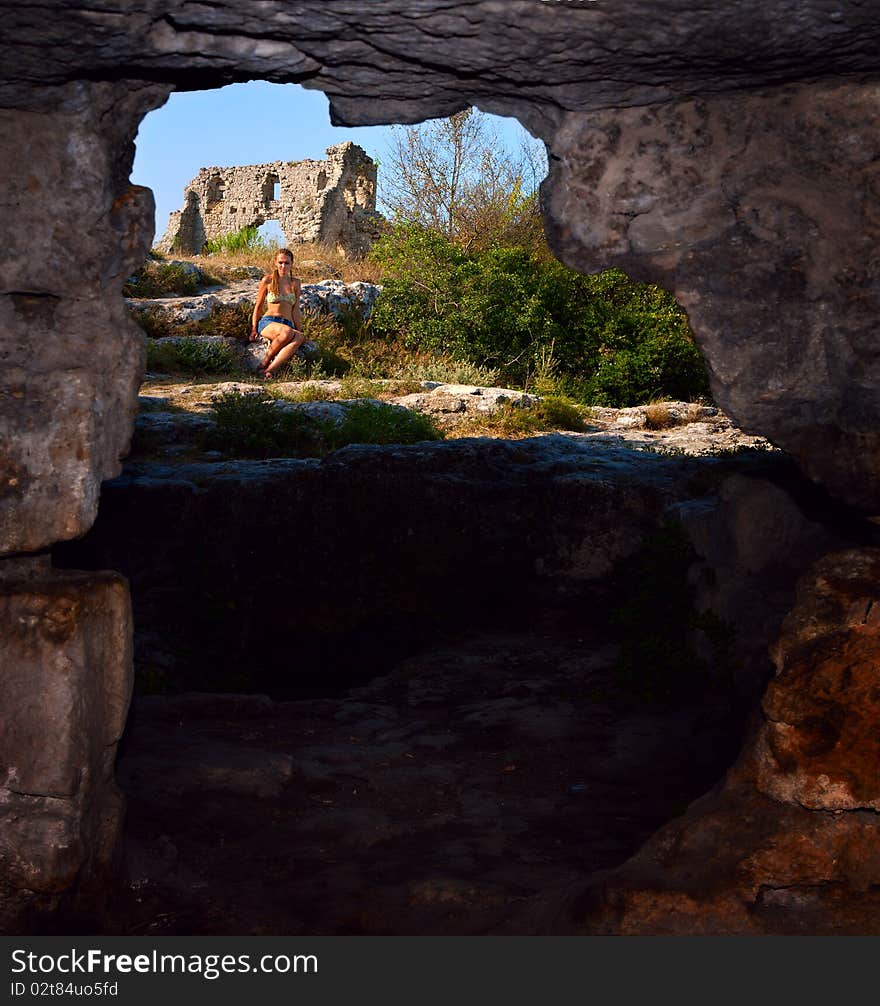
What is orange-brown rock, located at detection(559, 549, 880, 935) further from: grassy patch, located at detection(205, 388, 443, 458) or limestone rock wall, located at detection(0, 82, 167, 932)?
grassy patch, located at detection(205, 388, 443, 458)

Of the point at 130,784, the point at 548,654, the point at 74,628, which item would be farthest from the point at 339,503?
the point at 74,628

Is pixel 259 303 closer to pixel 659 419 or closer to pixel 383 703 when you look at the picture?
pixel 659 419

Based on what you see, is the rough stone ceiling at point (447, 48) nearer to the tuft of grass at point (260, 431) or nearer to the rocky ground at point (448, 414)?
the tuft of grass at point (260, 431)

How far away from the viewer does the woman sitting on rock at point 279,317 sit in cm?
1338

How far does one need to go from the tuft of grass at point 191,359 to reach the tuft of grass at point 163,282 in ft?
7.39

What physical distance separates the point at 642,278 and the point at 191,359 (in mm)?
10121

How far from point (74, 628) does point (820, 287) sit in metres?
2.63

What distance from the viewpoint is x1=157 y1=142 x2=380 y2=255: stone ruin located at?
25.4 meters

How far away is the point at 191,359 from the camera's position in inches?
513

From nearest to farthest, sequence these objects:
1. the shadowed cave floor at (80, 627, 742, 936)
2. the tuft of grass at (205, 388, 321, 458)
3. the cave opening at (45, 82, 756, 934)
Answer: the shadowed cave floor at (80, 627, 742, 936)
the cave opening at (45, 82, 756, 934)
the tuft of grass at (205, 388, 321, 458)

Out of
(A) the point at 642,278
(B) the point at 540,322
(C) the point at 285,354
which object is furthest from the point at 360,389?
(A) the point at 642,278

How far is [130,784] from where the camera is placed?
16.0 ft

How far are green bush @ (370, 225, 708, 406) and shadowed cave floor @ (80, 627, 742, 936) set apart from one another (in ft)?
27.8

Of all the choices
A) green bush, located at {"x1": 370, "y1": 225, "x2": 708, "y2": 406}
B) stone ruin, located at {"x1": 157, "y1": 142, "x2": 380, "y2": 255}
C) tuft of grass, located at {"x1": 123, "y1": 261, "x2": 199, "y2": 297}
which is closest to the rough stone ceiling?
green bush, located at {"x1": 370, "y1": 225, "x2": 708, "y2": 406}
